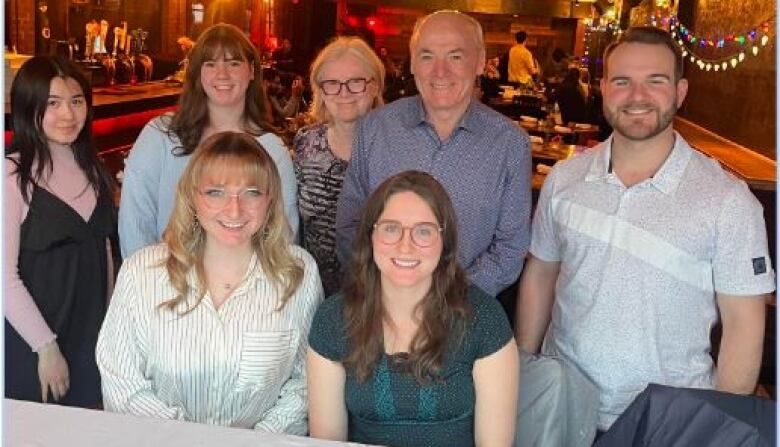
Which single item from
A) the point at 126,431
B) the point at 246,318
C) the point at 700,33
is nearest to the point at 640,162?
the point at 246,318

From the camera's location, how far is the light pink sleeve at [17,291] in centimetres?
228

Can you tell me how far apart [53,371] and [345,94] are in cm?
123

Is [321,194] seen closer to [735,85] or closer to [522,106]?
[735,85]

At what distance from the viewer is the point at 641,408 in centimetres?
165

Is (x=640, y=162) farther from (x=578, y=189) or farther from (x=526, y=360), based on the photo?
(x=526, y=360)

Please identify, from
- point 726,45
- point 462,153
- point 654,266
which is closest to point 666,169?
point 654,266

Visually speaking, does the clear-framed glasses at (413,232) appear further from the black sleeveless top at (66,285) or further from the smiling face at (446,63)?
the black sleeveless top at (66,285)

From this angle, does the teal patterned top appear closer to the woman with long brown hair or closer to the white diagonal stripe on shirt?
the white diagonal stripe on shirt

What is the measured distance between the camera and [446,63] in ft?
8.07

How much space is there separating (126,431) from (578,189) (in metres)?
1.28

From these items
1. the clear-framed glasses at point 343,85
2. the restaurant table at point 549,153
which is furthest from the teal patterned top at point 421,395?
the restaurant table at point 549,153

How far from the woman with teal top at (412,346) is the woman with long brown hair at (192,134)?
2.71ft

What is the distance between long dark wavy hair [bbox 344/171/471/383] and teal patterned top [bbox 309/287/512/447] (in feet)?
0.07

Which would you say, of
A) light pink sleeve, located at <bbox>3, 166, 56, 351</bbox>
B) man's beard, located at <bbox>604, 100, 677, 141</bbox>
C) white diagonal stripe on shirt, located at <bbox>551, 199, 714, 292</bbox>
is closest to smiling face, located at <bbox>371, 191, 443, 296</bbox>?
white diagonal stripe on shirt, located at <bbox>551, 199, 714, 292</bbox>
